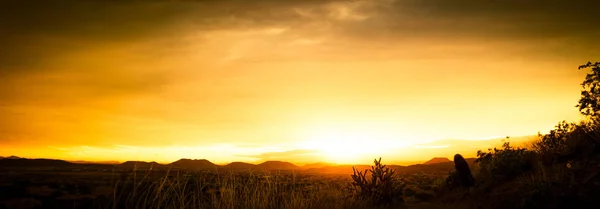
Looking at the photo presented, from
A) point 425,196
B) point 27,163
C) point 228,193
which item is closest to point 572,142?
point 425,196

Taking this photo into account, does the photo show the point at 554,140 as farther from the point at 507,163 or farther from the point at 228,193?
the point at 228,193

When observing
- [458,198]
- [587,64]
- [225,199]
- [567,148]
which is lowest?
[458,198]

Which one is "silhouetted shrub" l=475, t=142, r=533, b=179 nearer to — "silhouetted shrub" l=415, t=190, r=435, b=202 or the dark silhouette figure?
the dark silhouette figure

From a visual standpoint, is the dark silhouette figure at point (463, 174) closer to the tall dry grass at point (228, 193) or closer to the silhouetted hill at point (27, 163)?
the tall dry grass at point (228, 193)

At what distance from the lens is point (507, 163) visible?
1700 cm

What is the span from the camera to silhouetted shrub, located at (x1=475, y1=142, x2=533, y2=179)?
16234 mm

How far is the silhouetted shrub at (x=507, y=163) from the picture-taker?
16.2 metres

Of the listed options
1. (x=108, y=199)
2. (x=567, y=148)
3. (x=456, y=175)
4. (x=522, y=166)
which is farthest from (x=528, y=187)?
(x=108, y=199)

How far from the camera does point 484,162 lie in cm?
2078

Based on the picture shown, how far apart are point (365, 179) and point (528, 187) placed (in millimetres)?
8096

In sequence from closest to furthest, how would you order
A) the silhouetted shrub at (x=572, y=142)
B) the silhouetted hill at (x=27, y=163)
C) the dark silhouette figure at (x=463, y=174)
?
the silhouetted shrub at (x=572, y=142)
the dark silhouette figure at (x=463, y=174)
the silhouetted hill at (x=27, y=163)

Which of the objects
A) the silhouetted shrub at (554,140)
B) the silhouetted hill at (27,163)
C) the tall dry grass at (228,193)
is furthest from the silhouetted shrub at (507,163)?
the silhouetted hill at (27,163)

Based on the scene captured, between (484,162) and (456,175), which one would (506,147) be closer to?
(484,162)

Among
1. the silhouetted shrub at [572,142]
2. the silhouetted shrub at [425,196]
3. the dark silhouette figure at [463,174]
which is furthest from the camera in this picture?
the silhouetted shrub at [425,196]
